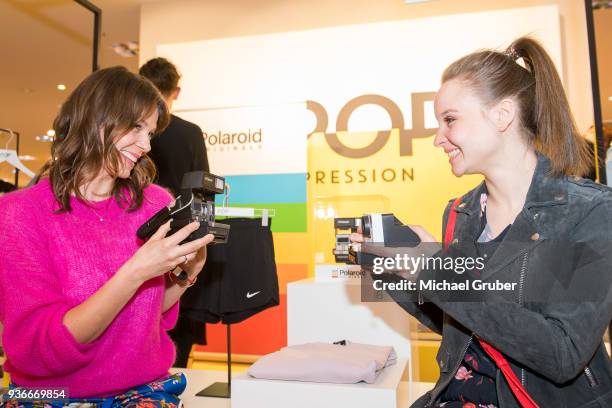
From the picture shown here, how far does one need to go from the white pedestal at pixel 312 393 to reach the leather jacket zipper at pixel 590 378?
0.44m

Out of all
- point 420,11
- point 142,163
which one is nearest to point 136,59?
point 420,11

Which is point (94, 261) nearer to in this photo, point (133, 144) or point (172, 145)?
point (133, 144)

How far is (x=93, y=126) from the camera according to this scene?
1309 millimetres

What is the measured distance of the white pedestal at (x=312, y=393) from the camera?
126cm

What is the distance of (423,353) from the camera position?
244cm

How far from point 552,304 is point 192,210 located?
806 millimetres

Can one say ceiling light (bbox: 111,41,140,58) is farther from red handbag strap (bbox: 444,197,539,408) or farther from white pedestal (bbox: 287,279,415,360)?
red handbag strap (bbox: 444,197,539,408)

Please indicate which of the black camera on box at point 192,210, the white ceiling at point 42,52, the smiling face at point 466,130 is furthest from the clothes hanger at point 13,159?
the smiling face at point 466,130

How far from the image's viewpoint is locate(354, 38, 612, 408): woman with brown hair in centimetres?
96

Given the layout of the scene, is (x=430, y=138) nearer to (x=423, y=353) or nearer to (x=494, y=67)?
(x=423, y=353)

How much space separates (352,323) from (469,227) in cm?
81

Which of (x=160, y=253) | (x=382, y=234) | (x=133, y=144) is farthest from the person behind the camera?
(x=133, y=144)

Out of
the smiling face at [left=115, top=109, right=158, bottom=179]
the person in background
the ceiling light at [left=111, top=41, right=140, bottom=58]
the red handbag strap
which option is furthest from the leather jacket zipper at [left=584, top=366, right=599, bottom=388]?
the ceiling light at [left=111, top=41, right=140, bottom=58]

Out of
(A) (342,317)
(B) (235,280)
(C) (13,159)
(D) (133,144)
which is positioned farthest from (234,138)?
(D) (133,144)
